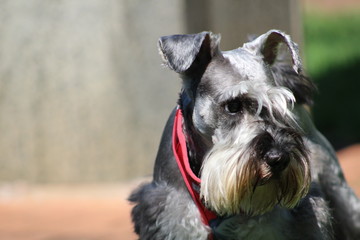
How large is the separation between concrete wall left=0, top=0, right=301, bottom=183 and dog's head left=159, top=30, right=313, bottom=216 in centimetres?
350

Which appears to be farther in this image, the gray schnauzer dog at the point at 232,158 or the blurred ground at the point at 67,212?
the blurred ground at the point at 67,212

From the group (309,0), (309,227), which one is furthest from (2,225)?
(309,0)

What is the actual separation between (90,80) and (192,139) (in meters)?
3.78

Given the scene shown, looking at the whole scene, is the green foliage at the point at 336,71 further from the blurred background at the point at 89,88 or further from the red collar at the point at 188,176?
the red collar at the point at 188,176

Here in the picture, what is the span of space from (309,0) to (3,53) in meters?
14.8

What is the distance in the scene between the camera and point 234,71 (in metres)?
4.75

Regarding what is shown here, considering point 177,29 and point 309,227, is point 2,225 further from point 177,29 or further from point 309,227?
point 309,227

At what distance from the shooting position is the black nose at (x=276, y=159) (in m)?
4.39

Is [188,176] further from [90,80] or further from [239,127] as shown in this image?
[90,80]

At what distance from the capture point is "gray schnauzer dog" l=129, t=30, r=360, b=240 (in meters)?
4.47

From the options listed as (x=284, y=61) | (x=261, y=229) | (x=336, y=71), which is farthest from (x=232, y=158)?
(x=336, y=71)

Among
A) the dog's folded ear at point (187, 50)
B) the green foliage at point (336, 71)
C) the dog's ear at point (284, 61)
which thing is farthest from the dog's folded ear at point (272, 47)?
the green foliage at point (336, 71)

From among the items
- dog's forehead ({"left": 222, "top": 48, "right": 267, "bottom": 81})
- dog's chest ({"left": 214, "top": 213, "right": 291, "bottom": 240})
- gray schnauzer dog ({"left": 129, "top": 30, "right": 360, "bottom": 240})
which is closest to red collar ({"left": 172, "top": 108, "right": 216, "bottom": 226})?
gray schnauzer dog ({"left": 129, "top": 30, "right": 360, "bottom": 240})

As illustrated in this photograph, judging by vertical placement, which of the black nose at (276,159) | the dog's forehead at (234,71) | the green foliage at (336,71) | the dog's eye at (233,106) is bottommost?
the green foliage at (336,71)
